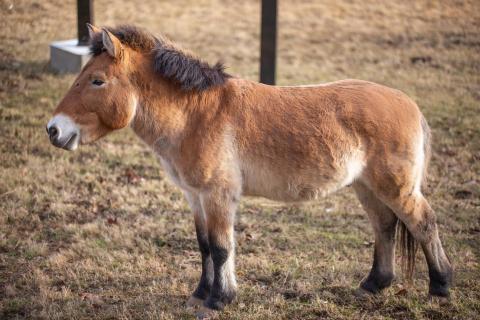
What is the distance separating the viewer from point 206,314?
4.99 meters

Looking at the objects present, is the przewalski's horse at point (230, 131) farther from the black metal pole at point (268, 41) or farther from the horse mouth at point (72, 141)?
the black metal pole at point (268, 41)

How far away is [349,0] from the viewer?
17.4m

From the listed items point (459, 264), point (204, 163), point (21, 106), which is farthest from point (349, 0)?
point (204, 163)

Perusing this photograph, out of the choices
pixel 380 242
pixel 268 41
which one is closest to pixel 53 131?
pixel 380 242

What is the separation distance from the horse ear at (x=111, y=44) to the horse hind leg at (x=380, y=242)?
247cm

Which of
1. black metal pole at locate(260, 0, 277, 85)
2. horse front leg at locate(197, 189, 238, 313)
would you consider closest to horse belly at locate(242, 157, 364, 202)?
horse front leg at locate(197, 189, 238, 313)

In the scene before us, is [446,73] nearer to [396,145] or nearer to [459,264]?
[459,264]

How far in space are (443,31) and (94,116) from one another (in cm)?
1298

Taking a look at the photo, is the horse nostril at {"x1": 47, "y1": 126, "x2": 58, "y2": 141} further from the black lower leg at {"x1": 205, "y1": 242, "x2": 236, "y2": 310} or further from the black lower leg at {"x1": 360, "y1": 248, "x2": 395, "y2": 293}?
the black lower leg at {"x1": 360, "y1": 248, "x2": 395, "y2": 293}

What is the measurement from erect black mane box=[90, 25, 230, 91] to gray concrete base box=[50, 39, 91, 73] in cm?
651

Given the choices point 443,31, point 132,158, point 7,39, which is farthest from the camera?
point 443,31

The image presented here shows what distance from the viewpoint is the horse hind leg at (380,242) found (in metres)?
5.43

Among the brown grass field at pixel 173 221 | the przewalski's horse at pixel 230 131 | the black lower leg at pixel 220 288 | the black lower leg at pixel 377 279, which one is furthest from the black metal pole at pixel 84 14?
the black lower leg at pixel 377 279

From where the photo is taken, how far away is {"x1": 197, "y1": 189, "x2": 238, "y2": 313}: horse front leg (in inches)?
189
